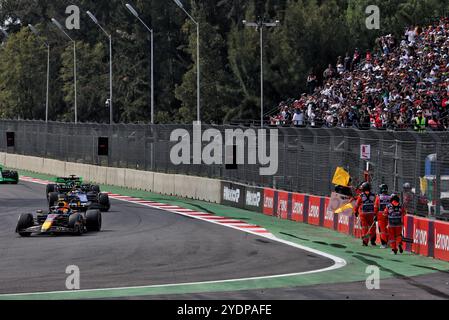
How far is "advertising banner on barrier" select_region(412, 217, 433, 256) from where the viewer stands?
2331 cm

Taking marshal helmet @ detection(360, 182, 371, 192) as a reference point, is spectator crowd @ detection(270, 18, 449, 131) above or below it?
above

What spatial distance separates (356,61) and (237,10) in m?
31.4

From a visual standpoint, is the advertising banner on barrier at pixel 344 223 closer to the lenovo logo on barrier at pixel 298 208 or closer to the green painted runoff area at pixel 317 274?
the green painted runoff area at pixel 317 274

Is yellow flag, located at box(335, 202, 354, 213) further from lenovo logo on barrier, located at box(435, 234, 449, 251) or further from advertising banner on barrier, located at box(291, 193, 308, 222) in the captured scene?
lenovo logo on barrier, located at box(435, 234, 449, 251)

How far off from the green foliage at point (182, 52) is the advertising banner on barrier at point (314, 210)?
3182cm

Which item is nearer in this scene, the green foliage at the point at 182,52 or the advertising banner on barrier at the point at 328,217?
the advertising banner on barrier at the point at 328,217

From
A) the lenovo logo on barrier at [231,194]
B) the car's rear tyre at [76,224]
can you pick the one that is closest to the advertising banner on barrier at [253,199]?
the lenovo logo on barrier at [231,194]

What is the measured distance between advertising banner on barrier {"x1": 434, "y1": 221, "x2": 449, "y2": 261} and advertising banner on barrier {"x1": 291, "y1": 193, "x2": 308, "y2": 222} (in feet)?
29.2

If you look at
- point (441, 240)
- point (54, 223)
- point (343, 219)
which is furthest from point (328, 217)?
point (441, 240)

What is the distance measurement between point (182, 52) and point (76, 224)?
6867 cm

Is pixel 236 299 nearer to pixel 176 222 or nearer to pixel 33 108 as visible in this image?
pixel 176 222

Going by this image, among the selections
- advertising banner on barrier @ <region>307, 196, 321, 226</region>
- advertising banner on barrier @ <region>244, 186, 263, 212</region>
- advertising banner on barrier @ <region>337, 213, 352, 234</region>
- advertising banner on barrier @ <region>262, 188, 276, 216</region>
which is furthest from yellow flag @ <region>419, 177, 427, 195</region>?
advertising banner on barrier @ <region>244, 186, 263, 212</region>

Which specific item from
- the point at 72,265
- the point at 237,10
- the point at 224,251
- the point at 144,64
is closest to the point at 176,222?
the point at 224,251

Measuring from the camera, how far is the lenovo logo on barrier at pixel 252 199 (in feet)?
117
